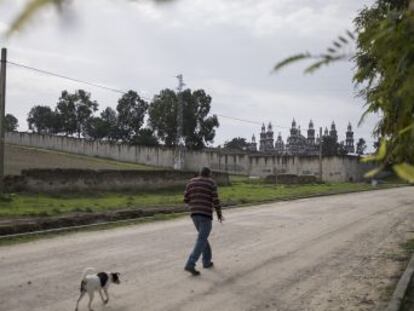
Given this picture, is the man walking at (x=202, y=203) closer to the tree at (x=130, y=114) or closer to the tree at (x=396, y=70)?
the tree at (x=396, y=70)

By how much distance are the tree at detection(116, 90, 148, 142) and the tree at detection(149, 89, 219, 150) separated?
15.2m

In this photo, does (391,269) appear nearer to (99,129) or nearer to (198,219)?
(198,219)

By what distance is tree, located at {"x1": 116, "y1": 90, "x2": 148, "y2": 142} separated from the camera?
108 meters

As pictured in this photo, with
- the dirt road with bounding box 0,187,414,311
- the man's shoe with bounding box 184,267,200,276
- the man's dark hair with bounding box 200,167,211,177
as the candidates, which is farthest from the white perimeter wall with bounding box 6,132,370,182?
the man's shoe with bounding box 184,267,200,276

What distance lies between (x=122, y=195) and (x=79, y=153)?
5070 centimetres

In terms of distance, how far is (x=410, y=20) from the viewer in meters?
2.58

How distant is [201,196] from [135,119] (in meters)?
97.0

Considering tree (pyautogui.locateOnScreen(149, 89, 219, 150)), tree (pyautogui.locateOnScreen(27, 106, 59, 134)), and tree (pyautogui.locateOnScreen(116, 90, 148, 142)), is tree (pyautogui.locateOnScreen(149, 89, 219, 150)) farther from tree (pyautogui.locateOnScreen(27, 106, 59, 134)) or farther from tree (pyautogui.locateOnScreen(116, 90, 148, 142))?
tree (pyautogui.locateOnScreen(27, 106, 59, 134))

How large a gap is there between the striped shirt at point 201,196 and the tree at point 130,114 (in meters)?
95.7

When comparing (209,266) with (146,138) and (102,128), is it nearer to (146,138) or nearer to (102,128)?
(146,138)

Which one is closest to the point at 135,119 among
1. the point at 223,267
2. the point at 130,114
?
the point at 130,114

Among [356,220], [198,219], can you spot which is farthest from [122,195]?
[198,219]

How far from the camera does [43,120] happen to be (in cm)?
11844

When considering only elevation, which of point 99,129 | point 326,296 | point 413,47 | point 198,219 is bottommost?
point 326,296
